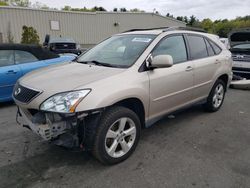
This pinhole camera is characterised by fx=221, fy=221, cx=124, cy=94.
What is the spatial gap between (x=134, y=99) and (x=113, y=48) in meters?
1.16

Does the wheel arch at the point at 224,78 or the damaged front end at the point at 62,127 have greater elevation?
the wheel arch at the point at 224,78

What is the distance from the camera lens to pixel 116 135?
112 inches

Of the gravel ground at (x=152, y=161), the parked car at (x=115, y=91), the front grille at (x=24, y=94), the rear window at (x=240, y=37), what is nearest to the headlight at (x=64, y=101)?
the parked car at (x=115, y=91)

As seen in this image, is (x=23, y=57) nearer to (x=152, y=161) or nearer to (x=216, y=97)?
(x=152, y=161)

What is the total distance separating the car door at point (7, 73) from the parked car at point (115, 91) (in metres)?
2.15

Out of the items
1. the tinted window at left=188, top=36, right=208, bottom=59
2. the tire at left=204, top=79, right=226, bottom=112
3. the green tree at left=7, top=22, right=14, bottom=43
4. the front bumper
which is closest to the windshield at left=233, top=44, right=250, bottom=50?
the tire at left=204, top=79, right=226, bottom=112

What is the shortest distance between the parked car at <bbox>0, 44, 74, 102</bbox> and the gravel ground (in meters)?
1.19

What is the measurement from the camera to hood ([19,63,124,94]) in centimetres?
259

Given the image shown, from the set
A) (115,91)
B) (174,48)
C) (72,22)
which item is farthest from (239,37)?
(72,22)

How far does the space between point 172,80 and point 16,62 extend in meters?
3.89

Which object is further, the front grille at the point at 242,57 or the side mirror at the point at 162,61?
the front grille at the point at 242,57

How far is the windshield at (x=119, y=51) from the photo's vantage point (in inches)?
127

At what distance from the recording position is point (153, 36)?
3.47m

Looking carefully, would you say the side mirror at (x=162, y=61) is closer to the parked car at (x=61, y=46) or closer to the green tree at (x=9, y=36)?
the parked car at (x=61, y=46)
